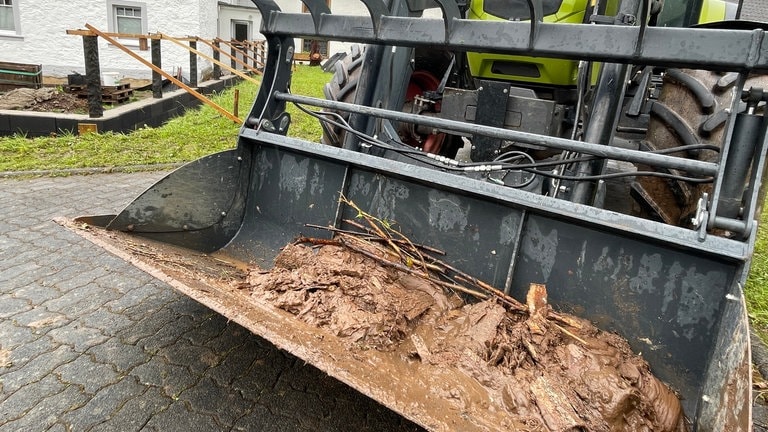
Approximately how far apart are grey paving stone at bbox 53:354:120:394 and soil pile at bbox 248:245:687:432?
0.77 metres

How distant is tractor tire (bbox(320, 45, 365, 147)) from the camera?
3.69 m

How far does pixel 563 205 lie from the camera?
2139 mm

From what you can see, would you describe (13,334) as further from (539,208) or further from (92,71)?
(92,71)

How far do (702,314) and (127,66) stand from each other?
13998 millimetres

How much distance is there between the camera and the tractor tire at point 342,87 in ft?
12.1

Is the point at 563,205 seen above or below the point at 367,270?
above

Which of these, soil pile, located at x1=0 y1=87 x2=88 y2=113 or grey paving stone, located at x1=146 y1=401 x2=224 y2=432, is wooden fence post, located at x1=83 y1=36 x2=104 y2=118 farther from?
grey paving stone, located at x1=146 y1=401 x2=224 y2=432

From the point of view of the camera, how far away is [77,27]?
12.9 m

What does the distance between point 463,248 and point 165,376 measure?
153 centimetres

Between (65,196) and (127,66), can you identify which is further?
(127,66)

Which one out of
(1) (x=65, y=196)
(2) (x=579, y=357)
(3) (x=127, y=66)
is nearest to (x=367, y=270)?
(2) (x=579, y=357)

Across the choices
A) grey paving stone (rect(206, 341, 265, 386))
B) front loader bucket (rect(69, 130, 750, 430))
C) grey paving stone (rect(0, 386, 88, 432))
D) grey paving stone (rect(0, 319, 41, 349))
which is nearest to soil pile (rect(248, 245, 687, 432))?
front loader bucket (rect(69, 130, 750, 430))

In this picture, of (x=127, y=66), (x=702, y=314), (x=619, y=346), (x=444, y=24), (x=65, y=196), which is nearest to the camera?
(x=702, y=314)

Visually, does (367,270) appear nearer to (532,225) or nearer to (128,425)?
(532,225)
